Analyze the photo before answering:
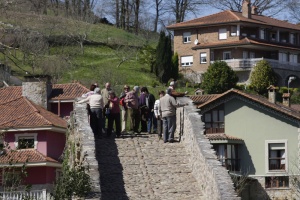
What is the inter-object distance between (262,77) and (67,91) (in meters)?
28.2

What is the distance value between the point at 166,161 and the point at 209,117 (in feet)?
130

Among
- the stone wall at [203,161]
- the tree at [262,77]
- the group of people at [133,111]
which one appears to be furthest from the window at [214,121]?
the stone wall at [203,161]

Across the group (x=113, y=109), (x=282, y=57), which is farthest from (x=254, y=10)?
(x=113, y=109)

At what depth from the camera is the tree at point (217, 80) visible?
76.2 metres

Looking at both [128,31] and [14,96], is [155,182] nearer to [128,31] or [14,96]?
[14,96]

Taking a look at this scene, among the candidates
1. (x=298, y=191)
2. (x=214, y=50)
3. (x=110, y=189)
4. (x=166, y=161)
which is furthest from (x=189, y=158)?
(x=214, y=50)

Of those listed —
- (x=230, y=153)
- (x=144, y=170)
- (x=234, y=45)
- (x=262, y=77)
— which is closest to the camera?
Result: (x=144, y=170)

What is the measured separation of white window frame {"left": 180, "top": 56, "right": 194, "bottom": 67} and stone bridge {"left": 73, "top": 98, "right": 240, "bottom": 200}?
61.6 metres

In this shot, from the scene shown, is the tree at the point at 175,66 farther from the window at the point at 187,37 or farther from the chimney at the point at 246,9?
the chimney at the point at 246,9

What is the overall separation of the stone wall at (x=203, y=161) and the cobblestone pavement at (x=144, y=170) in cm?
25

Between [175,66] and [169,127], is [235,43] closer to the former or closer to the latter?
[175,66]

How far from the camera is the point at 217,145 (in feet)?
208

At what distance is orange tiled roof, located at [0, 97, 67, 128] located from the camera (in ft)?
161

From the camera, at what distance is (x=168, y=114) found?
88.2 ft
